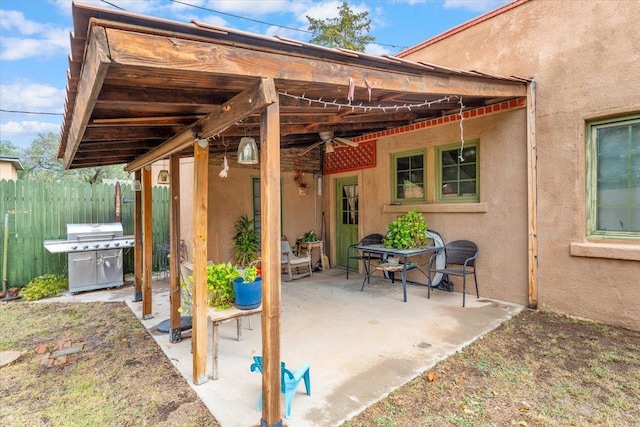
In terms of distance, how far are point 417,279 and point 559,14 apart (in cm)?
410

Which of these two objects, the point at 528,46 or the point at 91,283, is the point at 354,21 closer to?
the point at 528,46

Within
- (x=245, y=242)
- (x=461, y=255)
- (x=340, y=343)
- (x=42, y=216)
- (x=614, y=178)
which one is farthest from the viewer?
(x=245, y=242)

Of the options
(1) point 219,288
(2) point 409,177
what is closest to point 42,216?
(1) point 219,288

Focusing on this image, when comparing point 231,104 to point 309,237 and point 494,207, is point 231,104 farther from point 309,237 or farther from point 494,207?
point 309,237

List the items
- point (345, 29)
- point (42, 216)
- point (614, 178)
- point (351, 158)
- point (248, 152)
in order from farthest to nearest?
point (345, 29) → point (351, 158) → point (42, 216) → point (614, 178) → point (248, 152)

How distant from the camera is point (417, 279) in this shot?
5.70 metres

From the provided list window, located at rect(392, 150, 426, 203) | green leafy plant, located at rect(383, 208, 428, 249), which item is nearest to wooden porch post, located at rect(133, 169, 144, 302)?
green leafy plant, located at rect(383, 208, 428, 249)

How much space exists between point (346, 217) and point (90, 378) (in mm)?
5184

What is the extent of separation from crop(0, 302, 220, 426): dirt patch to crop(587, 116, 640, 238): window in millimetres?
4533

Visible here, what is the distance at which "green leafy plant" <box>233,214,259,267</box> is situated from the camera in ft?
20.1

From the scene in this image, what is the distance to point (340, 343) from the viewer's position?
3.36 metres

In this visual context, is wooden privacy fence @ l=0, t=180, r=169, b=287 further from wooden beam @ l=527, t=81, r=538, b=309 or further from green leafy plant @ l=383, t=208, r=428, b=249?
wooden beam @ l=527, t=81, r=538, b=309

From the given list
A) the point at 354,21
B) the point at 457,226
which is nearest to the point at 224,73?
the point at 457,226

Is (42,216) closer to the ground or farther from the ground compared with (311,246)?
farther from the ground
